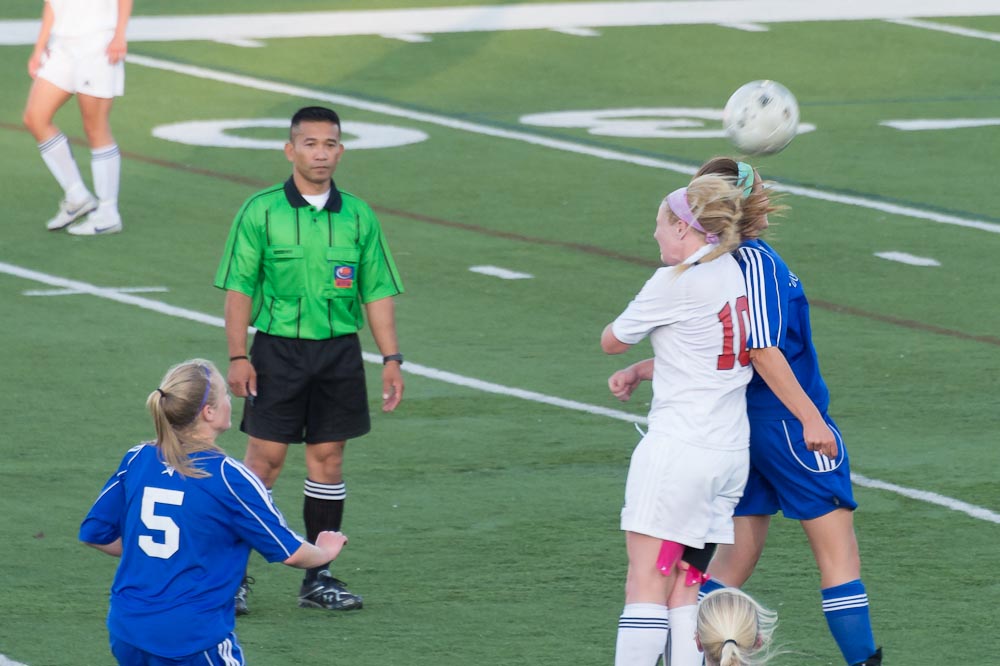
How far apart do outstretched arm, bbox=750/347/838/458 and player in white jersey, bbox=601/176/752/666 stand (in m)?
0.06

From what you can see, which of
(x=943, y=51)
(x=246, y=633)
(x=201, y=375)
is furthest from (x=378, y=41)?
(x=201, y=375)

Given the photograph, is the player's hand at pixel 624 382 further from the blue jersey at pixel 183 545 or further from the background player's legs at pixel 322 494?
the background player's legs at pixel 322 494

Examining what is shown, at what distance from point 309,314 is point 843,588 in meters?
2.16

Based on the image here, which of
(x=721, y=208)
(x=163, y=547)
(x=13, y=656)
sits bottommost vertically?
(x=13, y=656)

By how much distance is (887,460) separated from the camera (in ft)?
28.7

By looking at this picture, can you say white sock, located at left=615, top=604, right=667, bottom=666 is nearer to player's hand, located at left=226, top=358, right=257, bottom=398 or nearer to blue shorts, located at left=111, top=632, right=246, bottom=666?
blue shorts, located at left=111, top=632, right=246, bottom=666

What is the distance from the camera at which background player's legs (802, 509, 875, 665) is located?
6.03 m

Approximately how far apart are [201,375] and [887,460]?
4549 millimetres

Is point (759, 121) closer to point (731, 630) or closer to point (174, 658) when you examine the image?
point (731, 630)

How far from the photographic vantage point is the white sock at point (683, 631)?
18.9 ft

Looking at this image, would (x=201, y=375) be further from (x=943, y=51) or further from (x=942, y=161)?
(x=943, y=51)

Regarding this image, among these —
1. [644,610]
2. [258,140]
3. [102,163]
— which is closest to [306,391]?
[644,610]

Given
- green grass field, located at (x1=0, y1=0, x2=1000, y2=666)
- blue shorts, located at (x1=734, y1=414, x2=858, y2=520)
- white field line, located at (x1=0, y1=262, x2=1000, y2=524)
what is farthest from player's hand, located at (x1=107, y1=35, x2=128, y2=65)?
blue shorts, located at (x1=734, y1=414, x2=858, y2=520)

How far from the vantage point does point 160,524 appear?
4.93 metres
